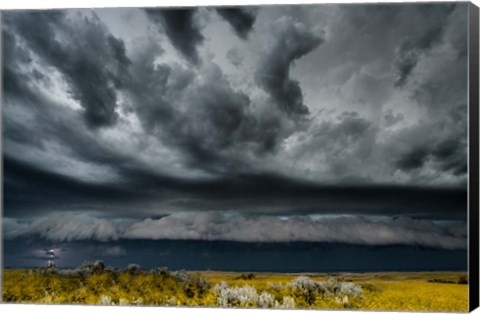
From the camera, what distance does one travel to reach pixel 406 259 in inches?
601

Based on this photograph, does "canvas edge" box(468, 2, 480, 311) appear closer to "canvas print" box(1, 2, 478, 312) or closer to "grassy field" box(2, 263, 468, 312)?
"canvas print" box(1, 2, 478, 312)

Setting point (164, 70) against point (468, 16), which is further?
point (164, 70)

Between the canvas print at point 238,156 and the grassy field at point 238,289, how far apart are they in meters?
0.02

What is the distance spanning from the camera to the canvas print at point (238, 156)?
15.1m

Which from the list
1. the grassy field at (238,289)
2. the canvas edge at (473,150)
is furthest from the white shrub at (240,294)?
the canvas edge at (473,150)

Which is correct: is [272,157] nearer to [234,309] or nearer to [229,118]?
[229,118]

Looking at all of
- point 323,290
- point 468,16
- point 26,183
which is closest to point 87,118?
point 26,183

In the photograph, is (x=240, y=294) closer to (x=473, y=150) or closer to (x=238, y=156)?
(x=238, y=156)

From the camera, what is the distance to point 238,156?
51.5ft

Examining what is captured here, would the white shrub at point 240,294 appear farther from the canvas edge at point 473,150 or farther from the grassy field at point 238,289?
the canvas edge at point 473,150

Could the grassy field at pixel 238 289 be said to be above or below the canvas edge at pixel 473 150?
below

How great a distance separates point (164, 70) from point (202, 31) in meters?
0.67

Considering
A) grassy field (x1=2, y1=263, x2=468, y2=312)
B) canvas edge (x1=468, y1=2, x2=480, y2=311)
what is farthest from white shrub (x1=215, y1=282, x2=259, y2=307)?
canvas edge (x1=468, y1=2, x2=480, y2=311)

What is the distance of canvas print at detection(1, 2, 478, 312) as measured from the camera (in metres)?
15.1
